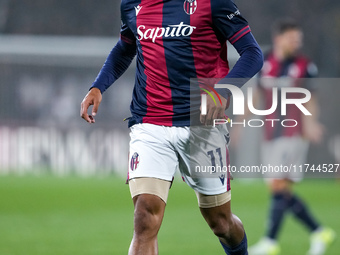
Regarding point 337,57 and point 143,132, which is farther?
point 337,57

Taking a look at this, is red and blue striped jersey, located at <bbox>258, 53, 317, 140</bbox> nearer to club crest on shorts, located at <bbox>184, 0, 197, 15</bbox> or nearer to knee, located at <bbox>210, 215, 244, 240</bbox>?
knee, located at <bbox>210, 215, 244, 240</bbox>

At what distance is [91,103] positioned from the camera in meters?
4.65

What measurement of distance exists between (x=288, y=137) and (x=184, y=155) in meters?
3.61

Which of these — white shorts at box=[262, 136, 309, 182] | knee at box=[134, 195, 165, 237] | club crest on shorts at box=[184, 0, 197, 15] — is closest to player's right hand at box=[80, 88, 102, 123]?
knee at box=[134, 195, 165, 237]

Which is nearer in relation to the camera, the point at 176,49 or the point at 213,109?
the point at 213,109

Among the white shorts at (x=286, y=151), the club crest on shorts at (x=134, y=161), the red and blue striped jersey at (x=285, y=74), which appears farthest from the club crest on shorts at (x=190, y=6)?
the white shorts at (x=286, y=151)

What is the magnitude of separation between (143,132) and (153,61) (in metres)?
0.42

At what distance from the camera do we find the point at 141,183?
432cm

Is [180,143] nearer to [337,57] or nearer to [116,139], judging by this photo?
[116,139]

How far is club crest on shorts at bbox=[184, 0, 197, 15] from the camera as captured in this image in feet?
14.6

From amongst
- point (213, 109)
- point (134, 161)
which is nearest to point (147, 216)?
point (134, 161)

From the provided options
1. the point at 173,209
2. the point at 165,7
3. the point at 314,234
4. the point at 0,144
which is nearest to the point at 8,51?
the point at 0,144

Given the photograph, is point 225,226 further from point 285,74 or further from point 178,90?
point 285,74

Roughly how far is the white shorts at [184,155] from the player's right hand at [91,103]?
26 cm
